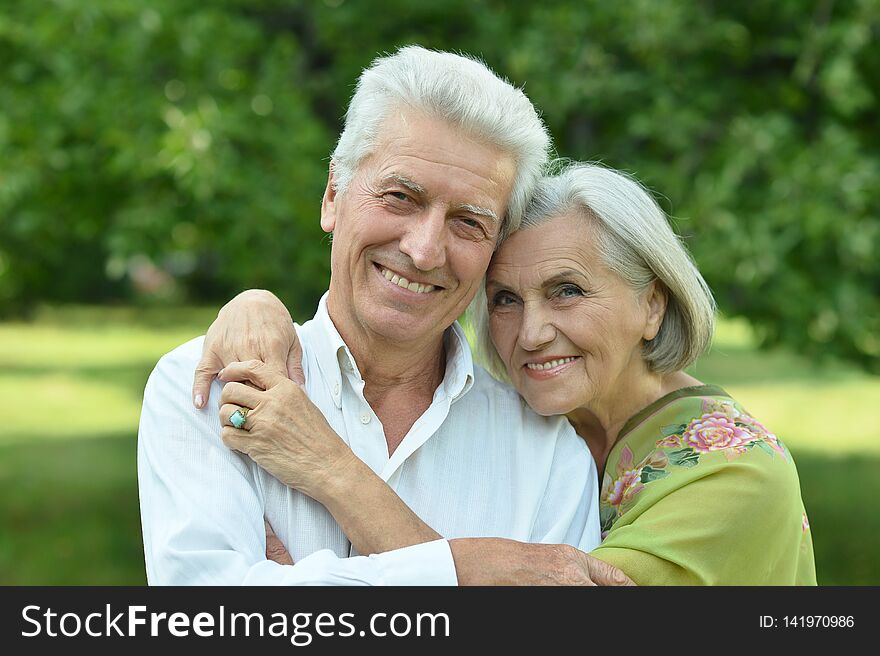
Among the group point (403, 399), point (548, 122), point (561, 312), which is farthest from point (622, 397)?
point (548, 122)

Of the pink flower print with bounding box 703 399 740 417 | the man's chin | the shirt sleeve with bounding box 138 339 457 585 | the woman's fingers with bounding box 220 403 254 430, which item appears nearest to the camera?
the shirt sleeve with bounding box 138 339 457 585

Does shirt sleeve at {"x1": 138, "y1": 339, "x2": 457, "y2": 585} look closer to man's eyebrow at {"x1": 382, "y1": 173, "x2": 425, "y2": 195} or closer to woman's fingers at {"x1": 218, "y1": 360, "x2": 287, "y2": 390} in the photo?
woman's fingers at {"x1": 218, "y1": 360, "x2": 287, "y2": 390}

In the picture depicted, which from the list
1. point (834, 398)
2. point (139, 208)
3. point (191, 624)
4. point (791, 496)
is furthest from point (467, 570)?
point (834, 398)

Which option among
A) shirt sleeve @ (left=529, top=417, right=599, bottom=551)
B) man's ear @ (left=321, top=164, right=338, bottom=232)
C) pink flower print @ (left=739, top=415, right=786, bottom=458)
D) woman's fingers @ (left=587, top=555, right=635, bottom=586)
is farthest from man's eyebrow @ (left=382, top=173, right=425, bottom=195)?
pink flower print @ (left=739, top=415, right=786, bottom=458)

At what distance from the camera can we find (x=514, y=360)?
2535 mm

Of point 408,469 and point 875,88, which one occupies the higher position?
point 875,88

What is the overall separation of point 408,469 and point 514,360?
407 mm

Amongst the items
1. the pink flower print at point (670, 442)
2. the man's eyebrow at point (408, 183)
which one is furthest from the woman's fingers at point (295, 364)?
the pink flower print at point (670, 442)

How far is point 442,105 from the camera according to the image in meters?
2.21

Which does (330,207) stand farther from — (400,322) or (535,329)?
(535,329)

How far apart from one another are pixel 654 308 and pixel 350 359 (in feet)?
2.63

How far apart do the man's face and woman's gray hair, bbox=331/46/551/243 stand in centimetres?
3

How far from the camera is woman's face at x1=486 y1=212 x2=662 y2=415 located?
246cm

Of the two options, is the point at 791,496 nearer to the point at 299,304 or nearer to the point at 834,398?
the point at 299,304
